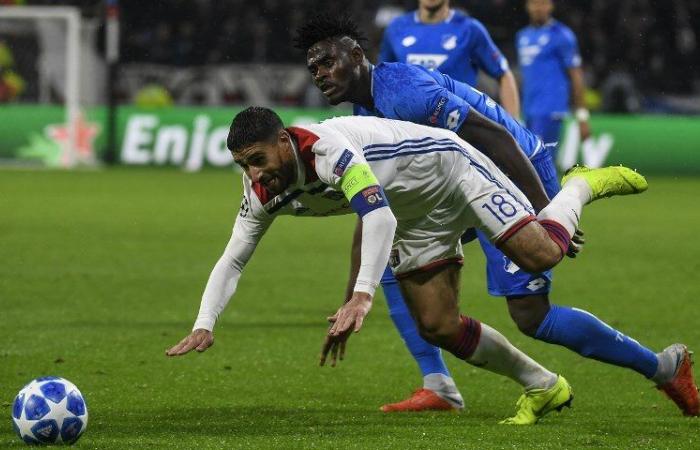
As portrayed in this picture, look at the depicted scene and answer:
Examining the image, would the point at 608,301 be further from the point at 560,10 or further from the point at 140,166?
the point at 560,10

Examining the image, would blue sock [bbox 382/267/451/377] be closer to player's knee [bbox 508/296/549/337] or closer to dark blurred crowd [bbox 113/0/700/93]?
player's knee [bbox 508/296/549/337]

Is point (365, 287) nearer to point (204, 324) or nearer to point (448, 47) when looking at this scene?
point (204, 324)

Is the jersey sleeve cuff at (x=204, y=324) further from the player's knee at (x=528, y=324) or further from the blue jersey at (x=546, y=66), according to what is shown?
the blue jersey at (x=546, y=66)

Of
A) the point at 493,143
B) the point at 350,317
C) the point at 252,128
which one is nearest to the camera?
the point at 350,317

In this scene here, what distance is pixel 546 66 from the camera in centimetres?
1574

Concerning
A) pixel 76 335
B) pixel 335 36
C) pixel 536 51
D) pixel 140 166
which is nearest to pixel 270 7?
pixel 140 166

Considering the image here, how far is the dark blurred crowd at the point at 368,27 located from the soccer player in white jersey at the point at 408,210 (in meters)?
21.2

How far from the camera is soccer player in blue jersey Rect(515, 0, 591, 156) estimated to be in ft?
50.9

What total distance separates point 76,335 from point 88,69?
18.2m

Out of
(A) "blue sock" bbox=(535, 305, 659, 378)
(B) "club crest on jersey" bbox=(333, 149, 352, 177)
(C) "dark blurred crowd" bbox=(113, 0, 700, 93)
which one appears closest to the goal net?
(C) "dark blurred crowd" bbox=(113, 0, 700, 93)

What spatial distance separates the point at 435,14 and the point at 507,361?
3.10m

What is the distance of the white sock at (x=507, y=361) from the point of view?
5980 mm

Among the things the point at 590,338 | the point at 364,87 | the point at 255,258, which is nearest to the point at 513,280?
the point at 590,338

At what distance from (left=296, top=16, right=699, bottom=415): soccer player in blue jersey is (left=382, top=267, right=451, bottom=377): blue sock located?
0.55 meters
